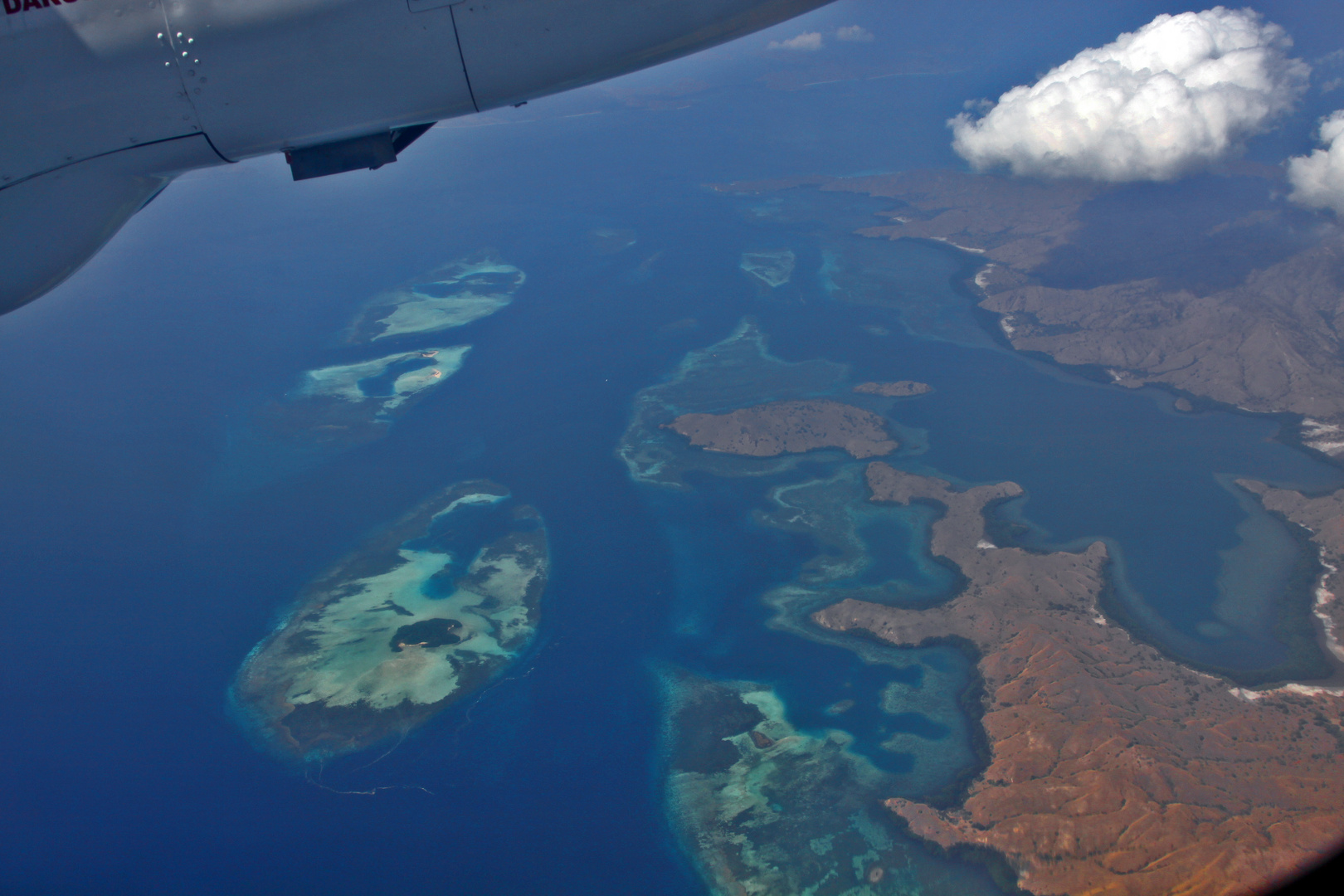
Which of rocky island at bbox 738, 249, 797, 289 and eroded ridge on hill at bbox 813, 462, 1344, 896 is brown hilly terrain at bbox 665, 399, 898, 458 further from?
rocky island at bbox 738, 249, 797, 289

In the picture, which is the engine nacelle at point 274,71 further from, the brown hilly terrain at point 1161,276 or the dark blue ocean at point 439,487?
the brown hilly terrain at point 1161,276

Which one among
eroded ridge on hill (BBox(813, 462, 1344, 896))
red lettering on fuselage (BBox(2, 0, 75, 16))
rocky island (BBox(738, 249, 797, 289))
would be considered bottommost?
eroded ridge on hill (BBox(813, 462, 1344, 896))

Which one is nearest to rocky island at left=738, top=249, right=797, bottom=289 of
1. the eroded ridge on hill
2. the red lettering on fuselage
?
the eroded ridge on hill

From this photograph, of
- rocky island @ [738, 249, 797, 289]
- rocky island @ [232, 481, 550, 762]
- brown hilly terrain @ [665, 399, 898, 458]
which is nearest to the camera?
rocky island @ [232, 481, 550, 762]

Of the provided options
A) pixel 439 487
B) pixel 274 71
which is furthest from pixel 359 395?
pixel 274 71

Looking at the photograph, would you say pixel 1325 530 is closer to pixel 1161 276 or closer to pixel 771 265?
pixel 1161 276

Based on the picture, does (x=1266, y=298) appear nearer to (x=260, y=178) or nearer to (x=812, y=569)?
(x=812, y=569)
